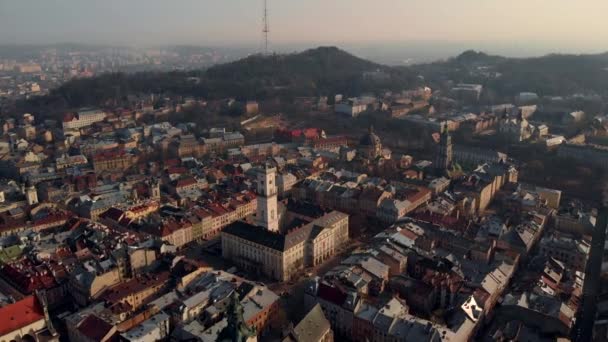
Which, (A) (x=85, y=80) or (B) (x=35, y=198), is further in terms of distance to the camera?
(A) (x=85, y=80)

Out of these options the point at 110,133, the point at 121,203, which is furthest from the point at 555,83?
the point at 121,203

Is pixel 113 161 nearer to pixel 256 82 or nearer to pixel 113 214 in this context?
pixel 113 214

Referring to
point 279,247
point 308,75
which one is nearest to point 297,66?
point 308,75

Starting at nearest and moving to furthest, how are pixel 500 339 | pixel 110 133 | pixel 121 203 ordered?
pixel 500 339
pixel 121 203
pixel 110 133

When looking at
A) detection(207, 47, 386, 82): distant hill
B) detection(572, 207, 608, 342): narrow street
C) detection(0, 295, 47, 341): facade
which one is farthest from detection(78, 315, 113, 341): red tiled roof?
detection(207, 47, 386, 82): distant hill

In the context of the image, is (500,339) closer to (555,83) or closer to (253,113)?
(253,113)

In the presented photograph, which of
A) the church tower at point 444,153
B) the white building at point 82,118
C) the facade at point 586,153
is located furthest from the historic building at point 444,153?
the white building at point 82,118

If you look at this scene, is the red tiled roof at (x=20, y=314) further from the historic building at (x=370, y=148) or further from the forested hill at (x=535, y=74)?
the forested hill at (x=535, y=74)

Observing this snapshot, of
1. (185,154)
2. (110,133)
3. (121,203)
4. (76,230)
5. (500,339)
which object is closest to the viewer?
(500,339)
